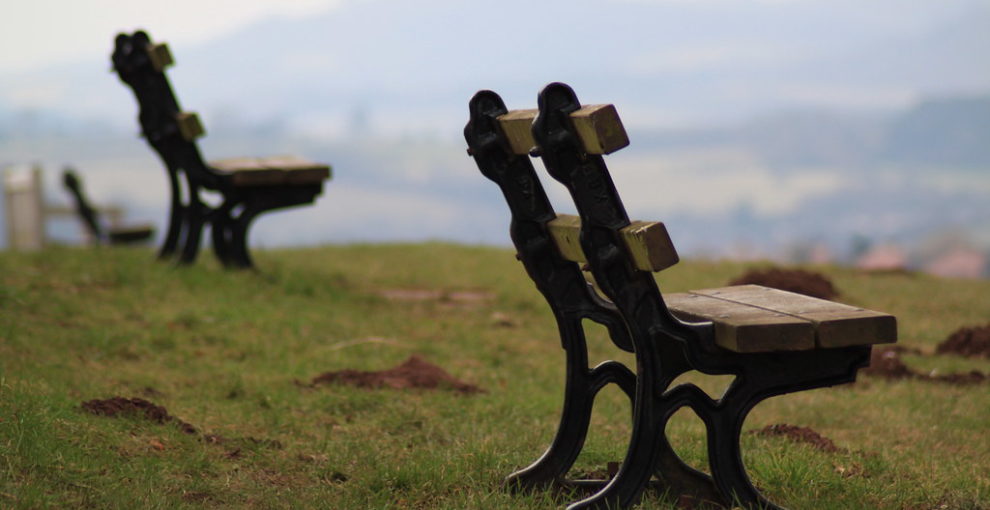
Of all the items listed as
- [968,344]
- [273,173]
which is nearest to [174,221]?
[273,173]

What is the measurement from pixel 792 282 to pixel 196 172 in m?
5.28

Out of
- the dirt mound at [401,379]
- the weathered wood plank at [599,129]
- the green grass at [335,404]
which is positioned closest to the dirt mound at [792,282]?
the green grass at [335,404]

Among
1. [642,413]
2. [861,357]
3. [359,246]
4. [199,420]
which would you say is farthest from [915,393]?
[359,246]

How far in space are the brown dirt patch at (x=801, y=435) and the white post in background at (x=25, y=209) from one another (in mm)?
13780

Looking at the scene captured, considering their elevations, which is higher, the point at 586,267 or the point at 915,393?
the point at 586,267

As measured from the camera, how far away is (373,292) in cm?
1009

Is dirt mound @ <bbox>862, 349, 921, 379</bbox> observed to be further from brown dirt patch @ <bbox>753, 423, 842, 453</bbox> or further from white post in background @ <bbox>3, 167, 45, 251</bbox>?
white post in background @ <bbox>3, 167, 45, 251</bbox>

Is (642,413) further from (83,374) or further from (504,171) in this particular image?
(83,374)

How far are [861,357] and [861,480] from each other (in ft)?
2.73

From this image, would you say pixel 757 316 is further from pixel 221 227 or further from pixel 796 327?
pixel 221 227

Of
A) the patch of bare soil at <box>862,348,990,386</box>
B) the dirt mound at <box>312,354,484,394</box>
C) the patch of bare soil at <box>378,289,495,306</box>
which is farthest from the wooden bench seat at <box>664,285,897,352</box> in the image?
the patch of bare soil at <box>378,289,495,306</box>

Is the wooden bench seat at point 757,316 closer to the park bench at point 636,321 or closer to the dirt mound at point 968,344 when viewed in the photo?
the park bench at point 636,321

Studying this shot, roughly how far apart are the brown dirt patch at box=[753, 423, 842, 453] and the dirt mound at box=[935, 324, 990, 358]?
309 cm

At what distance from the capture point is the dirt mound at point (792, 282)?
30.5ft
